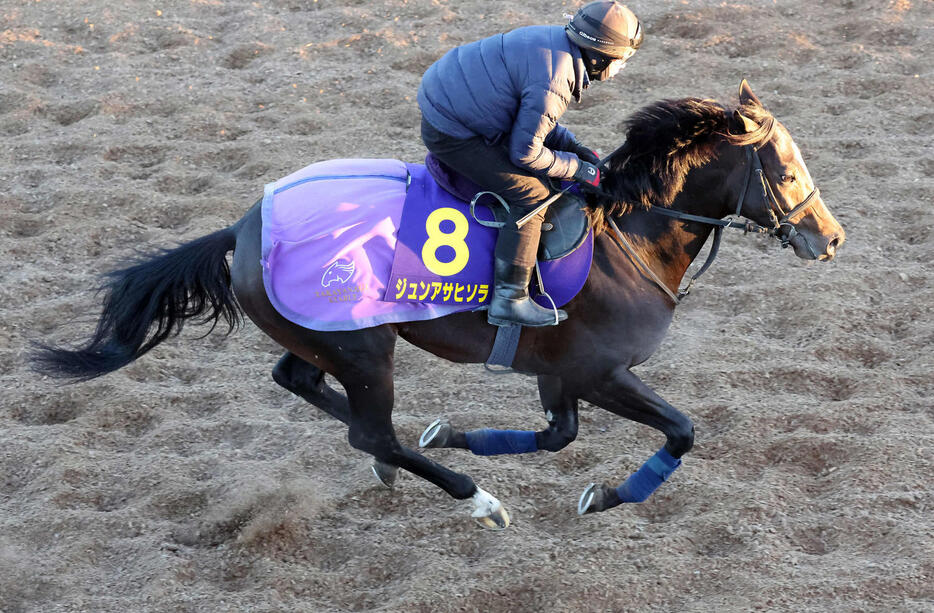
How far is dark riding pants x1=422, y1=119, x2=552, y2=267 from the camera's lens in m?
3.61

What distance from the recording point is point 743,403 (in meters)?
4.71

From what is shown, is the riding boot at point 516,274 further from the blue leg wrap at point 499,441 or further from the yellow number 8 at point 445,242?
the blue leg wrap at point 499,441

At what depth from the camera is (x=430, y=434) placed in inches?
173

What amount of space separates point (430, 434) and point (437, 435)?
47 mm

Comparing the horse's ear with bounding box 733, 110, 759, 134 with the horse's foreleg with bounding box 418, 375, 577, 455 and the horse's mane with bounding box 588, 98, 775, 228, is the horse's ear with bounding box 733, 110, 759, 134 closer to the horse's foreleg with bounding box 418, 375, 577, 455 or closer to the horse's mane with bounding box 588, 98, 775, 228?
the horse's mane with bounding box 588, 98, 775, 228

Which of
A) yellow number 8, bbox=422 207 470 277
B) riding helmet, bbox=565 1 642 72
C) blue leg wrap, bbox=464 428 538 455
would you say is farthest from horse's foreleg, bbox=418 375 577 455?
riding helmet, bbox=565 1 642 72

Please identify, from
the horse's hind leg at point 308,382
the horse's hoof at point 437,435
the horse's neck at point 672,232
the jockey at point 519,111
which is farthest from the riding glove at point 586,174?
the horse's hind leg at point 308,382

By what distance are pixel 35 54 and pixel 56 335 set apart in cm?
350

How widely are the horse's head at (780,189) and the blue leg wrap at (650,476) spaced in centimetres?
95

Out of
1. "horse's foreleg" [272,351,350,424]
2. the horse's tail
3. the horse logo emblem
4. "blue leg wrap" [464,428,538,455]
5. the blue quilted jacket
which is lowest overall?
"blue leg wrap" [464,428,538,455]

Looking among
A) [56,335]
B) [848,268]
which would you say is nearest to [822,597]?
[848,268]

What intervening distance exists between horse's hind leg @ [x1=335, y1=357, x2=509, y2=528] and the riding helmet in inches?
55.6

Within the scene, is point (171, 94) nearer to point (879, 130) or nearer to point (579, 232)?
point (579, 232)

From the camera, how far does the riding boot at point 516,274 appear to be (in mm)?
3623
